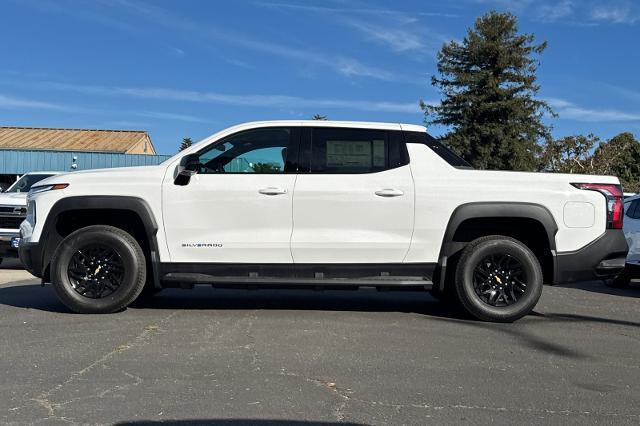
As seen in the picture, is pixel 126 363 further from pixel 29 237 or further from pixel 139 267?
pixel 29 237

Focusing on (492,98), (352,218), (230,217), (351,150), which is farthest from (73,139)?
(352,218)

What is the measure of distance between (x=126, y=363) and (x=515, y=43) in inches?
1598

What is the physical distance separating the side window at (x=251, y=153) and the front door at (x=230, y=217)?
0.39 feet

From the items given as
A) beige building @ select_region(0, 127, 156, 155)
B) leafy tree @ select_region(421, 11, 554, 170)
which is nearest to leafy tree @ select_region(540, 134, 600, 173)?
leafy tree @ select_region(421, 11, 554, 170)

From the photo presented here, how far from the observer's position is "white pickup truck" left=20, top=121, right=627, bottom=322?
6.02m

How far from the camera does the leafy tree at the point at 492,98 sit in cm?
3922

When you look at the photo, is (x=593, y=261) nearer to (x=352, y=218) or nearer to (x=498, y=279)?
(x=498, y=279)

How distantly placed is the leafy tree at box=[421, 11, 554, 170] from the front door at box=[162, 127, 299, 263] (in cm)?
3444

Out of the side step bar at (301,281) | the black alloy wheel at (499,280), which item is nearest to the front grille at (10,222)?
the side step bar at (301,281)

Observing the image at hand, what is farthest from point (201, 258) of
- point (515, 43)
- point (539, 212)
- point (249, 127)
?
point (515, 43)

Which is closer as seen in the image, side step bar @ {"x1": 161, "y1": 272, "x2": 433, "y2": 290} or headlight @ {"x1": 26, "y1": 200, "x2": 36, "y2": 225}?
side step bar @ {"x1": 161, "y1": 272, "x2": 433, "y2": 290}

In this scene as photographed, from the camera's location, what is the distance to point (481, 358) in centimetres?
486

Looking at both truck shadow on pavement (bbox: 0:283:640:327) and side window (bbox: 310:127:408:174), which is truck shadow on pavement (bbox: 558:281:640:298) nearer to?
truck shadow on pavement (bbox: 0:283:640:327)

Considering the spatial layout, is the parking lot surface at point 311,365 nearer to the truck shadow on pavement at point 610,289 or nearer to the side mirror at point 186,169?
the side mirror at point 186,169
